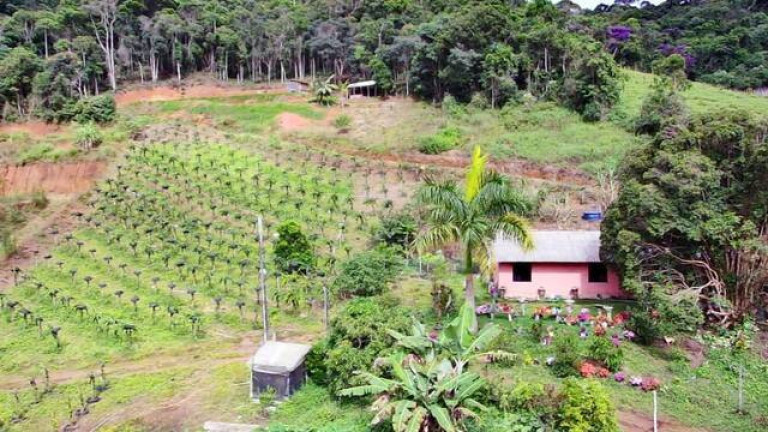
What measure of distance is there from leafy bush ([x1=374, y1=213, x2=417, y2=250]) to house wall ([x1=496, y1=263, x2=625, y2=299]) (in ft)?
15.0

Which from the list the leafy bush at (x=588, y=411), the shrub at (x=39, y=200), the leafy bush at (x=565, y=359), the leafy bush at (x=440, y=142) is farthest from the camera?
the leafy bush at (x=440, y=142)

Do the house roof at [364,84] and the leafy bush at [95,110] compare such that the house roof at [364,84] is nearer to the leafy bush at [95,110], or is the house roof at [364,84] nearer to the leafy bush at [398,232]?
the leafy bush at [95,110]

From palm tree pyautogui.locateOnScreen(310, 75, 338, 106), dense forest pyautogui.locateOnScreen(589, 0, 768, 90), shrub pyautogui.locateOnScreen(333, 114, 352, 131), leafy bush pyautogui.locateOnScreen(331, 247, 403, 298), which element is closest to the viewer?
leafy bush pyautogui.locateOnScreen(331, 247, 403, 298)

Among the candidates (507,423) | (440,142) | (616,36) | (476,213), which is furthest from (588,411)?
(616,36)

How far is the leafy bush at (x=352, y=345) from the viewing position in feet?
42.8

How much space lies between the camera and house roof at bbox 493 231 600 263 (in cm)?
1888

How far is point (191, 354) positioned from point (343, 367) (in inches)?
208

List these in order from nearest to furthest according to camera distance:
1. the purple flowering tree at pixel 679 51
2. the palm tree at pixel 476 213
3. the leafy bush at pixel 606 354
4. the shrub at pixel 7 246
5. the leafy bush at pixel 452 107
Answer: the palm tree at pixel 476 213, the leafy bush at pixel 606 354, the shrub at pixel 7 246, the leafy bush at pixel 452 107, the purple flowering tree at pixel 679 51

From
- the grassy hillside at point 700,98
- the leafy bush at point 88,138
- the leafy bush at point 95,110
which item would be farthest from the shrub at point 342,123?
the grassy hillside at point 700,98

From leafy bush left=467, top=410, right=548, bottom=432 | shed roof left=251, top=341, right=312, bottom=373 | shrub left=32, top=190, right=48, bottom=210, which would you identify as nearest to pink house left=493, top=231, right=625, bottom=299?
shed roof left=251, top=341, right=312, bottom=373

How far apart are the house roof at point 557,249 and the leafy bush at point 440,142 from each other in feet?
52.8

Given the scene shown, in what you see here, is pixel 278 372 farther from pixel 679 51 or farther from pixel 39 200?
pixel 679 51

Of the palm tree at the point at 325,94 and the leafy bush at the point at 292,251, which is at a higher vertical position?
the palm tree at the point at 325,94

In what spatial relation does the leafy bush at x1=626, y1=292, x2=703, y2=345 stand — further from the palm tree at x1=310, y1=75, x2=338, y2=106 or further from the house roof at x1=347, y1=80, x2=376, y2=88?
the house roof at x1=347, y1=80, x2=376, y2=88
